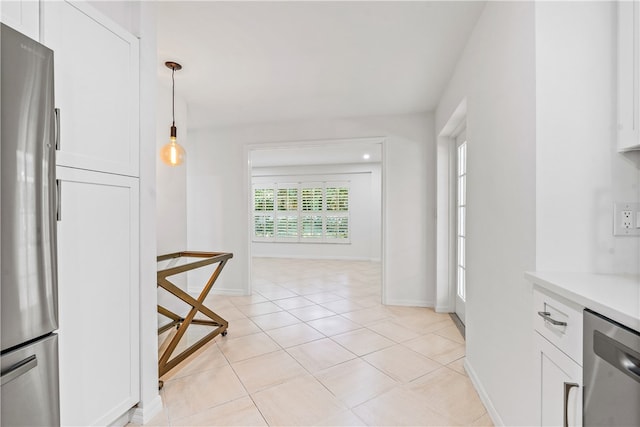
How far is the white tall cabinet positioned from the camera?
130 centimetres

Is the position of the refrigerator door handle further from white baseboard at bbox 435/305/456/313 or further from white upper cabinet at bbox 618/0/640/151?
white baseboard at bbox 435/305/456/313

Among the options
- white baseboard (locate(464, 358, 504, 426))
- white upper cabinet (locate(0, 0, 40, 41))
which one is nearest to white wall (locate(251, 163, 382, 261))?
white baseboard (locate(464, 358, 504, 426))

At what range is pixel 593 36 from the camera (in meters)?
1.19

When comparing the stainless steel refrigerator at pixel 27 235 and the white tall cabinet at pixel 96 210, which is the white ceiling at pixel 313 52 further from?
the stainless steel refrigerator at pixel 27 235

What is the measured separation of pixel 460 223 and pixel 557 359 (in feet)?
8.23

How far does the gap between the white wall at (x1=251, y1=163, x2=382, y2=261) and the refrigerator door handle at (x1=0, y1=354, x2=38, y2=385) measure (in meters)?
7.10

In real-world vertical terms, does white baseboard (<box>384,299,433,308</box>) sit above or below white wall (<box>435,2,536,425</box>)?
below

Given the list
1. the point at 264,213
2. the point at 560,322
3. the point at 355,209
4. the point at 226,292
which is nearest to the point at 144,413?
the point at 560,322

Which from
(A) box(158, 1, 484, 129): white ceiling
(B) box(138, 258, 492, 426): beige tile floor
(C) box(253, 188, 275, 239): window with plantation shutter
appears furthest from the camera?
(C) box(253, 188, 275, 239): window with plantation shutter

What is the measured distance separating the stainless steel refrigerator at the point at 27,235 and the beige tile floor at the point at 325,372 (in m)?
1.02

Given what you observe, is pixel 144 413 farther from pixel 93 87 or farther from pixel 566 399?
pixel 566 399

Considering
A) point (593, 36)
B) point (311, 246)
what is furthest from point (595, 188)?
point (311, 246)

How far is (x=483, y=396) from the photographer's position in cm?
185

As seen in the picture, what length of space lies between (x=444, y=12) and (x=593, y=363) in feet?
6.45
